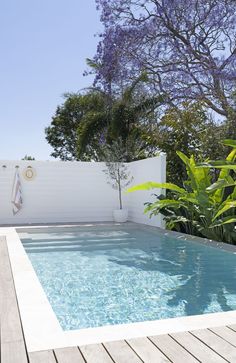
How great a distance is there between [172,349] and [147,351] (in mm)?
173

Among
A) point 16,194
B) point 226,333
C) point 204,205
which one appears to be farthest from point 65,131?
point 226,333

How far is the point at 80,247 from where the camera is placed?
27.7 feet

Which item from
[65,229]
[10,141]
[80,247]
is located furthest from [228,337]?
[10,141]

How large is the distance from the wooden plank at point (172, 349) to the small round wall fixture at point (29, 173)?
9632mm

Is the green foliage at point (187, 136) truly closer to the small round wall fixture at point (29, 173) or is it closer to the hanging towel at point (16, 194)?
the small round wall fixture at point (29, 173)

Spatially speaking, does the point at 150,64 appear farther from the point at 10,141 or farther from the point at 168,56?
the point at 10,141

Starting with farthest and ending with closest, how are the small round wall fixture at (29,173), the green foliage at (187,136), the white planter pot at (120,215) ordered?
1. the white planter pot at (120,215)
2. the small round wall fixture at (29,173)
3. the green foliage at (187,136)

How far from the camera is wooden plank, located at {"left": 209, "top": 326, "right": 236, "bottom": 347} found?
278 cm

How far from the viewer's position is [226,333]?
2.91 meters

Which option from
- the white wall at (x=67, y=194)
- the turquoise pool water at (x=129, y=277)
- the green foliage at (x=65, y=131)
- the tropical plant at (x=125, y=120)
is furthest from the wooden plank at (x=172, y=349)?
the green foliage at (x=65, y=131)

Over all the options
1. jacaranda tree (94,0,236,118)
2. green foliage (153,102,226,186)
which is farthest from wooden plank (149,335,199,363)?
jacaranda tree (94,0,236,118)

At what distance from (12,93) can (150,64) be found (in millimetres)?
8245

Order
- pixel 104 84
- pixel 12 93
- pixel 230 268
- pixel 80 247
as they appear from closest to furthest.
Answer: pixel 230 268 < pixel 80 247 < pixel 104 84 < pixel 12 93

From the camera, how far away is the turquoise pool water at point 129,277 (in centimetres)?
429
